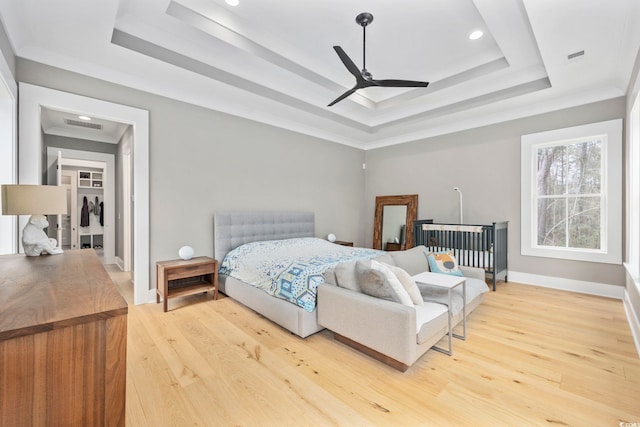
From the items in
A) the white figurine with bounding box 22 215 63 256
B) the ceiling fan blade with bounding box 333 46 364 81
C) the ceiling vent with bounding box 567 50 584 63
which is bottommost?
the white figurine with bounding box 22 215 63 256

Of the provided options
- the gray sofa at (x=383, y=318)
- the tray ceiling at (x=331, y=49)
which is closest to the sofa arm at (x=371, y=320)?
the gray sofa at (x=383, y=318)

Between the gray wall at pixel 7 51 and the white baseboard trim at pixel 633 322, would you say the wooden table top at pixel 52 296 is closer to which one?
the gray wall at pixel 7 51

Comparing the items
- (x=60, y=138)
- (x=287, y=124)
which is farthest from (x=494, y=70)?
(x=60, y=138)

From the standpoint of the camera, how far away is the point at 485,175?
4590 mm

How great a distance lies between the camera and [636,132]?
2.91m

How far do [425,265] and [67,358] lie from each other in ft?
10.5

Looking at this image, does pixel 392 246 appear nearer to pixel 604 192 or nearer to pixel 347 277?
pixel 604 192

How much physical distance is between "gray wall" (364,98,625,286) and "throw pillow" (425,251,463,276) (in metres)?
1.78

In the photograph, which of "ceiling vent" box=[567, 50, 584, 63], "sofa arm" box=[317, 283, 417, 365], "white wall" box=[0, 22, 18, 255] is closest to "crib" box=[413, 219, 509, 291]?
"ceiling vent" box=[567, 50, 584, 63]

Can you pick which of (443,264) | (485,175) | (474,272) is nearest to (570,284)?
(474,272)

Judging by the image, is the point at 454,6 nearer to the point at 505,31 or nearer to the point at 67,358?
the point at 505,31

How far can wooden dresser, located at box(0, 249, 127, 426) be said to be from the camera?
0.81 metres

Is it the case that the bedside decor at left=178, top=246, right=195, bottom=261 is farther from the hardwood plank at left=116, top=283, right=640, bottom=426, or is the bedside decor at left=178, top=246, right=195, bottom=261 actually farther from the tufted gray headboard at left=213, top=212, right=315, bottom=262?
the hardwood plank at left=116, top=283, right=640, bottom=426

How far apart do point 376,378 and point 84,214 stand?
823 cm
